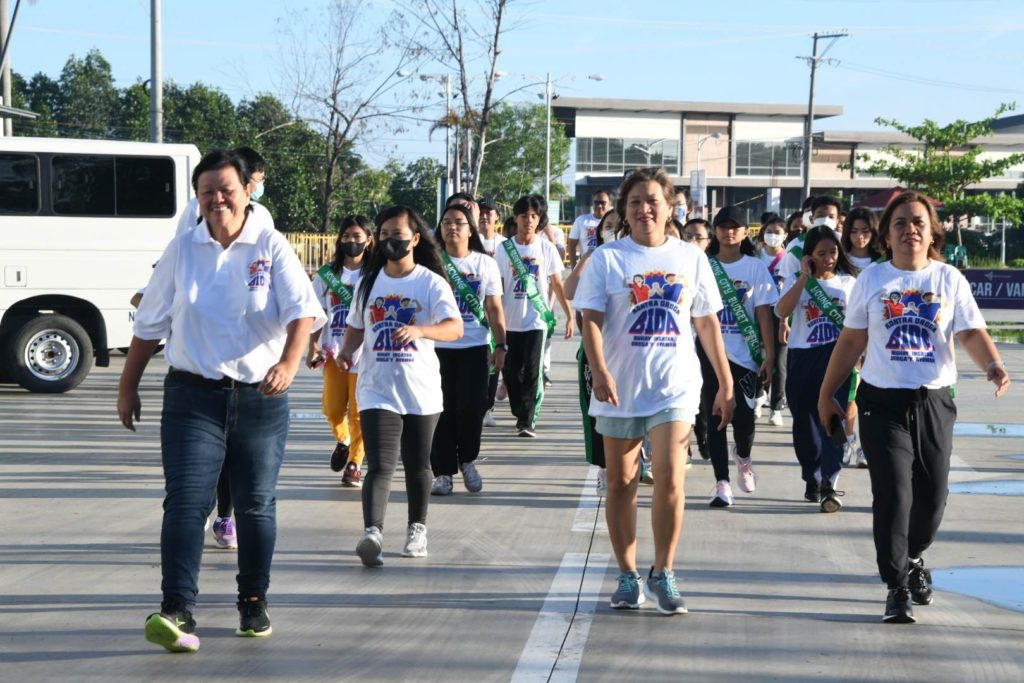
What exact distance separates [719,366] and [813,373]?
300cm

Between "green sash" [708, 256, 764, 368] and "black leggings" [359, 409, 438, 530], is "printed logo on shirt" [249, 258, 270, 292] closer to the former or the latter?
"black leggings" [359, 409, 438, 530]

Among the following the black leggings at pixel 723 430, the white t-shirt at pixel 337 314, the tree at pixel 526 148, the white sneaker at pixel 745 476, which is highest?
the tree at pixel 526 148

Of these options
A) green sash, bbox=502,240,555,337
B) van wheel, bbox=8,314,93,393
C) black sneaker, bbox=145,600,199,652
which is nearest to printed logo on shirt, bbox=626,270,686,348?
black sneaker, bbox=145,600,199,652

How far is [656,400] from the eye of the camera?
6172 millimetres

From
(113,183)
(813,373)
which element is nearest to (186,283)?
(813,373)

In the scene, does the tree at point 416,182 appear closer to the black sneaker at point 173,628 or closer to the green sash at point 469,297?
the green sash at point 469,297

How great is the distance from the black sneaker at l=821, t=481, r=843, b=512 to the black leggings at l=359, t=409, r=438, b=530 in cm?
275

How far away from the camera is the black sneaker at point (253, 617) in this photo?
575 cm

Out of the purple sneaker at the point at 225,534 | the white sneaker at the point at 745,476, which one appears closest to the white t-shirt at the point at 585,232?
the white sneaker at the point at 745,476

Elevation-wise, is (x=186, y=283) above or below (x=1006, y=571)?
above

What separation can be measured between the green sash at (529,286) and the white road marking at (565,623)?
15.4 ft

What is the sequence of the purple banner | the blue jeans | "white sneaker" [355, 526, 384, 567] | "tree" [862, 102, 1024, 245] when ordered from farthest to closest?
"tree" [862, 102, 1024, 245], the purple banner, "white sneaker" [355, 526, 384, 567], the blue jeans

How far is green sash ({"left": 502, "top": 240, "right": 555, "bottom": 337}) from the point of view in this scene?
1205 centimetres

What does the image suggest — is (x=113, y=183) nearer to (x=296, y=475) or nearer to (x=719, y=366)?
(x=296, y=475)
